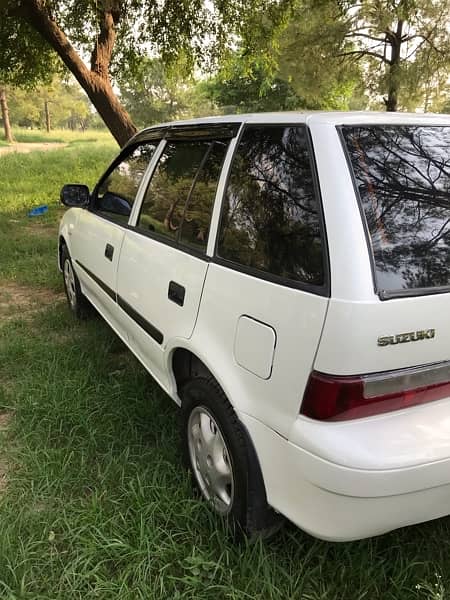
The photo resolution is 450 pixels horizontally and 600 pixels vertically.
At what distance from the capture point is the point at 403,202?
1.73 m

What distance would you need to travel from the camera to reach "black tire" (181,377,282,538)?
1.93m

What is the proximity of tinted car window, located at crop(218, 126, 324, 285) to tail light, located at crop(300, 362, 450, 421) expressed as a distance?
32cm

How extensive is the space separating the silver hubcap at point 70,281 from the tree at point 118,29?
4.75m

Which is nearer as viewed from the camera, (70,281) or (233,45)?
(70,281)

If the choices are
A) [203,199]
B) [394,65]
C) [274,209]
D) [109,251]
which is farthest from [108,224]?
[394,65]

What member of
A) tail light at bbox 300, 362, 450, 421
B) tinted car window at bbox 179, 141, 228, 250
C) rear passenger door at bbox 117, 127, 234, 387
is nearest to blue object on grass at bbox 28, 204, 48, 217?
rear passenger door at bbox 117, 127, 234, 387

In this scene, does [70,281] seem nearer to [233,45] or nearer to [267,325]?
[267,325]

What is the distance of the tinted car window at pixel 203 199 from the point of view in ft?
7.43

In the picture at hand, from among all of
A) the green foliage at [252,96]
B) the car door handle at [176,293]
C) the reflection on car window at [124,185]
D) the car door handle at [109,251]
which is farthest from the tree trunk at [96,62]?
the green foliage at [252,96]

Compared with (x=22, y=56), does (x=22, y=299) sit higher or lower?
lower

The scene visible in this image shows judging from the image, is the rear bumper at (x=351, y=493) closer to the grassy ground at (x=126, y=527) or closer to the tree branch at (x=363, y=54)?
the grassy ground at (x=126, y=527)

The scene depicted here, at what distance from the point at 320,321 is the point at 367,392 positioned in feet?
0.87

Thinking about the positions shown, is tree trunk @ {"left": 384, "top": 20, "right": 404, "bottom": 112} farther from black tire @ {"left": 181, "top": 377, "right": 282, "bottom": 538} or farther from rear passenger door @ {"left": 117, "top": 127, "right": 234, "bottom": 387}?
black tire @ {"left": 181, "top": 377, "right": 282, "bottom": 538}

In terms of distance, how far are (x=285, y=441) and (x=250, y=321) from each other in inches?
16.9
